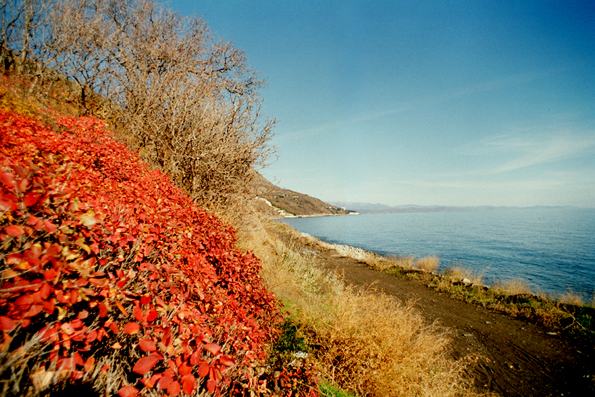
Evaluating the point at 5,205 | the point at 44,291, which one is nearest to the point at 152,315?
the point at 44,291

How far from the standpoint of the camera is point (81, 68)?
1032 centimetres

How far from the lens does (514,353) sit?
25.3 feet

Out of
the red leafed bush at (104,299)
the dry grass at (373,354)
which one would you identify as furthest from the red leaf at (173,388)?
the dry grass at (373,354)

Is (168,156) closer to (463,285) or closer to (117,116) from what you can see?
(117,116)

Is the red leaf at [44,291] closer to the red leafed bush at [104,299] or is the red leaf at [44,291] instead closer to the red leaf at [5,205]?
the red leafed bush at [104,299]

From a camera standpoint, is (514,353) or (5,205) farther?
(514,353)

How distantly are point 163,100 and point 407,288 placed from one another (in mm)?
14989

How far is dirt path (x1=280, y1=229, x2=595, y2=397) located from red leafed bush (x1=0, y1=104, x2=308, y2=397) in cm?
741

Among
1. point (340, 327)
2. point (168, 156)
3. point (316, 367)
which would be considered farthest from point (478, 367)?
point (168, 156)

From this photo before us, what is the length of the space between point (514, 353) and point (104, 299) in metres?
11.2

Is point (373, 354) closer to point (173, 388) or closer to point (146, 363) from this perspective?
point (173, 388)

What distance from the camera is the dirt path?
629 cm

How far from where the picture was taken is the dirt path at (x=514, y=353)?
6285mm

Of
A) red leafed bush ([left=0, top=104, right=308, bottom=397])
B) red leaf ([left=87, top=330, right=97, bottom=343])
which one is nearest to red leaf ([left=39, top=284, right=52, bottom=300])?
red leafed bush ([left=0, top=104, right=308, bottom=397])
